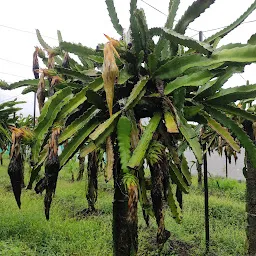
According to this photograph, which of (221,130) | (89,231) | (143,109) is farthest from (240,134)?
(89,231)

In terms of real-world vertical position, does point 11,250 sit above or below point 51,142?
below

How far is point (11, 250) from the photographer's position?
2893mm

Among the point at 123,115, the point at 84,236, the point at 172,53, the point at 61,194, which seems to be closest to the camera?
the point at 123,115

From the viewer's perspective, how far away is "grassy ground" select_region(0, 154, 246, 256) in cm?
338

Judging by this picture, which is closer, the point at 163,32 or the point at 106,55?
the point at 106,55

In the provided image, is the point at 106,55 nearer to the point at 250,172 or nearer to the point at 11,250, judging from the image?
the point at 250,172

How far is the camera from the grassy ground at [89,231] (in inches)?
133

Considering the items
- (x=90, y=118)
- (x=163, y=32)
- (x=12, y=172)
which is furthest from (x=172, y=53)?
(x=12, y=172)

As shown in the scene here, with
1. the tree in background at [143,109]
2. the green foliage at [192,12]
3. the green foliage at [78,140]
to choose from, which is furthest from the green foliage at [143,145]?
the green foliage at [192,12]

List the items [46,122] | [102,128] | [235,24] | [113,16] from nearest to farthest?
[102,128]
[46,122]
[235,24]
[113,16]

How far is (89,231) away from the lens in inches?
155

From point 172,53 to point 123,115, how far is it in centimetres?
41

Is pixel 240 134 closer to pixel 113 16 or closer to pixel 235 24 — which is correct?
pixel 235 24

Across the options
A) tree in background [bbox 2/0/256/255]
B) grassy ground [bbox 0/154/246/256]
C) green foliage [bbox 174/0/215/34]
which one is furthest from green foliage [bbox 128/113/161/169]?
grassy ground [bbox 0/154/246/256]
